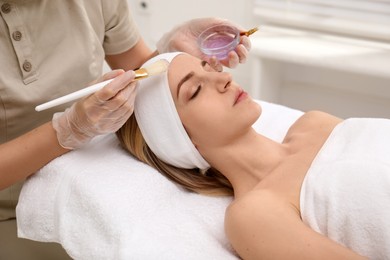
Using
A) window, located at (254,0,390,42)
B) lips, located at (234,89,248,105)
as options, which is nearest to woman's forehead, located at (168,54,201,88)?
lips, located at (234,89,248,105)

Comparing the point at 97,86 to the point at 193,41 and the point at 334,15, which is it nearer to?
the point at 193,41

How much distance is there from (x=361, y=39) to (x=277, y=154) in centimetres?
115

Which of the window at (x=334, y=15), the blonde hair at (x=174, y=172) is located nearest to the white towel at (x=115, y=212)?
the blonde hair at (x=174, y=172)

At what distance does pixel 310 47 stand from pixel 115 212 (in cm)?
138

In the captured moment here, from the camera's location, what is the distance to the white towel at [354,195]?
41.8 inches

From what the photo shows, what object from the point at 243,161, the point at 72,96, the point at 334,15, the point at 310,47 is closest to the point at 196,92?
the point at 243,161

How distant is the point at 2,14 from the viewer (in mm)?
1248

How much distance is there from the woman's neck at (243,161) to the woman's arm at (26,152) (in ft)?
1.40

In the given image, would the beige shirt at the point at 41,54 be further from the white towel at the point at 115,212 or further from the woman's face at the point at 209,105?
the woman's face at the point at 209,105

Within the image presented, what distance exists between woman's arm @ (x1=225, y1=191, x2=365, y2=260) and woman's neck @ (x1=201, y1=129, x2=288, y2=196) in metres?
0.16

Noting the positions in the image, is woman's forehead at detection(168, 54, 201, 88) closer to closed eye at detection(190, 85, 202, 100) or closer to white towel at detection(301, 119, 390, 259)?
closed eye at detection(190, 85, 202, 100)

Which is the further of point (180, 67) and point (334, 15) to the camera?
point (334, 15)

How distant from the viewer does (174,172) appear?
4.52 ft

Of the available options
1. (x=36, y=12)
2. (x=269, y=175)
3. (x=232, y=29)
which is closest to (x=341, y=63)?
(x=232, y=29)
